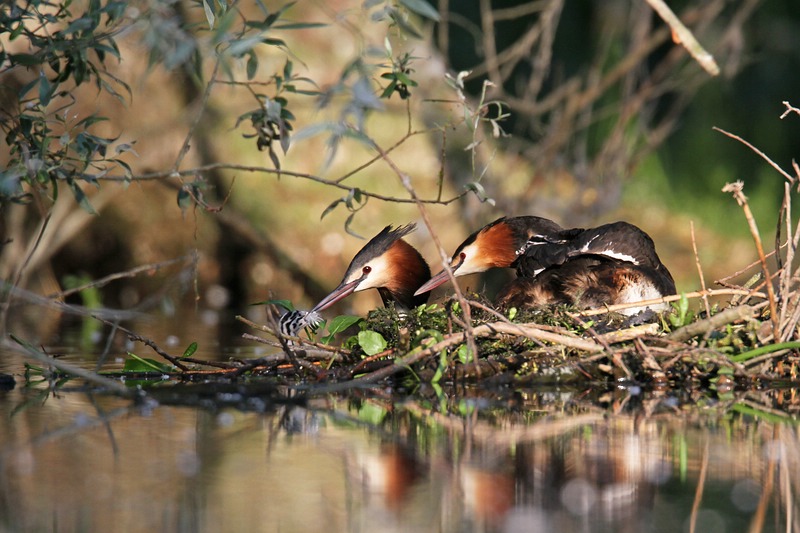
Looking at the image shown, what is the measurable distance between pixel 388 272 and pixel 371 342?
4.43 feet

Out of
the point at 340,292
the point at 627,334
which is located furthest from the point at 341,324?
the point at 627,334

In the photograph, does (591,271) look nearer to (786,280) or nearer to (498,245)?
(498,245)

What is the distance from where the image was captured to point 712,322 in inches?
176

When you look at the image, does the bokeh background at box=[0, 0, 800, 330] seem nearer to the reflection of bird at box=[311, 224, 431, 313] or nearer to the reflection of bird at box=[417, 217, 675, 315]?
the reflection of bird at box=[311, 224, 431, 313]

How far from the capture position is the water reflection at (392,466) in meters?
2.56

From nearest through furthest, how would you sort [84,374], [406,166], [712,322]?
[84,374] → [712,322] → [406,166]

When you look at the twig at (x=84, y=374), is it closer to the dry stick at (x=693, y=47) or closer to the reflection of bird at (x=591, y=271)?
the reflection of bird at (x=591, y=271)

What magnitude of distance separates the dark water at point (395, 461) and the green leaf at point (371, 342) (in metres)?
0.28

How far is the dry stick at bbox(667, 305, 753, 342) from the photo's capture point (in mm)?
4434

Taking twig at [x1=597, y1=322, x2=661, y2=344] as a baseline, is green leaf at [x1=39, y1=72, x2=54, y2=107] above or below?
above

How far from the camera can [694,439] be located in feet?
11.4

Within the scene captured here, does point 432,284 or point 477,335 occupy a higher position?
point 432,284

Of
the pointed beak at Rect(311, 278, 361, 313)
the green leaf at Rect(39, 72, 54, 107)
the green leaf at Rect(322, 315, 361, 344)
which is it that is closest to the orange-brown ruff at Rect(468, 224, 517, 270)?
the pointed beak at Rect(311, 278, 361, 313)

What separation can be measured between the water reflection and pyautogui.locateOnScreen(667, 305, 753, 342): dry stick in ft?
1.17
